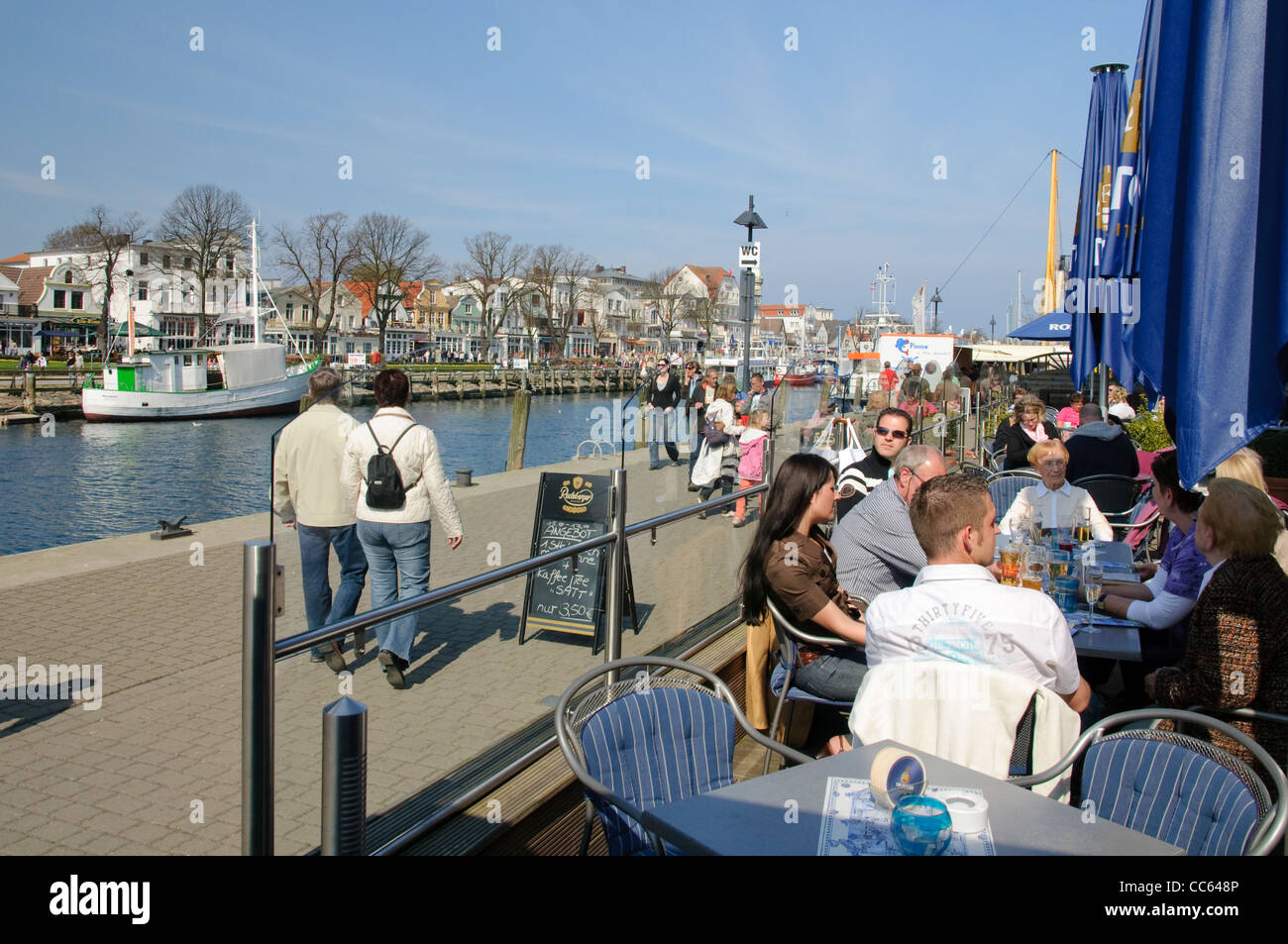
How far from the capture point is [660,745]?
9.64 feet

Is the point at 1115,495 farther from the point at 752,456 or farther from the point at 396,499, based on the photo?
the point at 396,499

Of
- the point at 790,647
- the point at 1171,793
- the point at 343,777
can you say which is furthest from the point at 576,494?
the point at 1171,793

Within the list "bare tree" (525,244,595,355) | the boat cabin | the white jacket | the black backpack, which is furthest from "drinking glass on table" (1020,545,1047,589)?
"bare tree" (525,244,595,355)

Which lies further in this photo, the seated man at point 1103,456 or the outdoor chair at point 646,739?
the seated man at point 1103,456

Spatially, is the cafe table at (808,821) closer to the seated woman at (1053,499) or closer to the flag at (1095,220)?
the seated woman at (1053,499)

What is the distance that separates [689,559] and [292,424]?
2388mm

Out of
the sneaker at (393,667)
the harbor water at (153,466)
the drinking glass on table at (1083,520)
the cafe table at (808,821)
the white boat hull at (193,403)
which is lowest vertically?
the harbor water at (153,466)

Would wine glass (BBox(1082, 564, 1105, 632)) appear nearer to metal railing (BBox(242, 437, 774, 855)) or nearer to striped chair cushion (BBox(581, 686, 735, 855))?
striped chair cushion (BBox(581, 686, 735, 855))

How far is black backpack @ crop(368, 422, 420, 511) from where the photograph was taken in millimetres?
5223

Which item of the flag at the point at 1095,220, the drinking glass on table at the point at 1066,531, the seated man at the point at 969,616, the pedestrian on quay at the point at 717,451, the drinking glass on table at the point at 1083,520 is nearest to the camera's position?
the seated man at the point at 969,616

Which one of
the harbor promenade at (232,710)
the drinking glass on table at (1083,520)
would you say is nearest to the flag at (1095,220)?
the drinking glass on table at (1083,520)

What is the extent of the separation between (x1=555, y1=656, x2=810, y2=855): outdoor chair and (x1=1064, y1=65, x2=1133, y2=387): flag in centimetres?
479

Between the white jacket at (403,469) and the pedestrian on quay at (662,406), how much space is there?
35.1 ft

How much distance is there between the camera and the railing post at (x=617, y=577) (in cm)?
430
